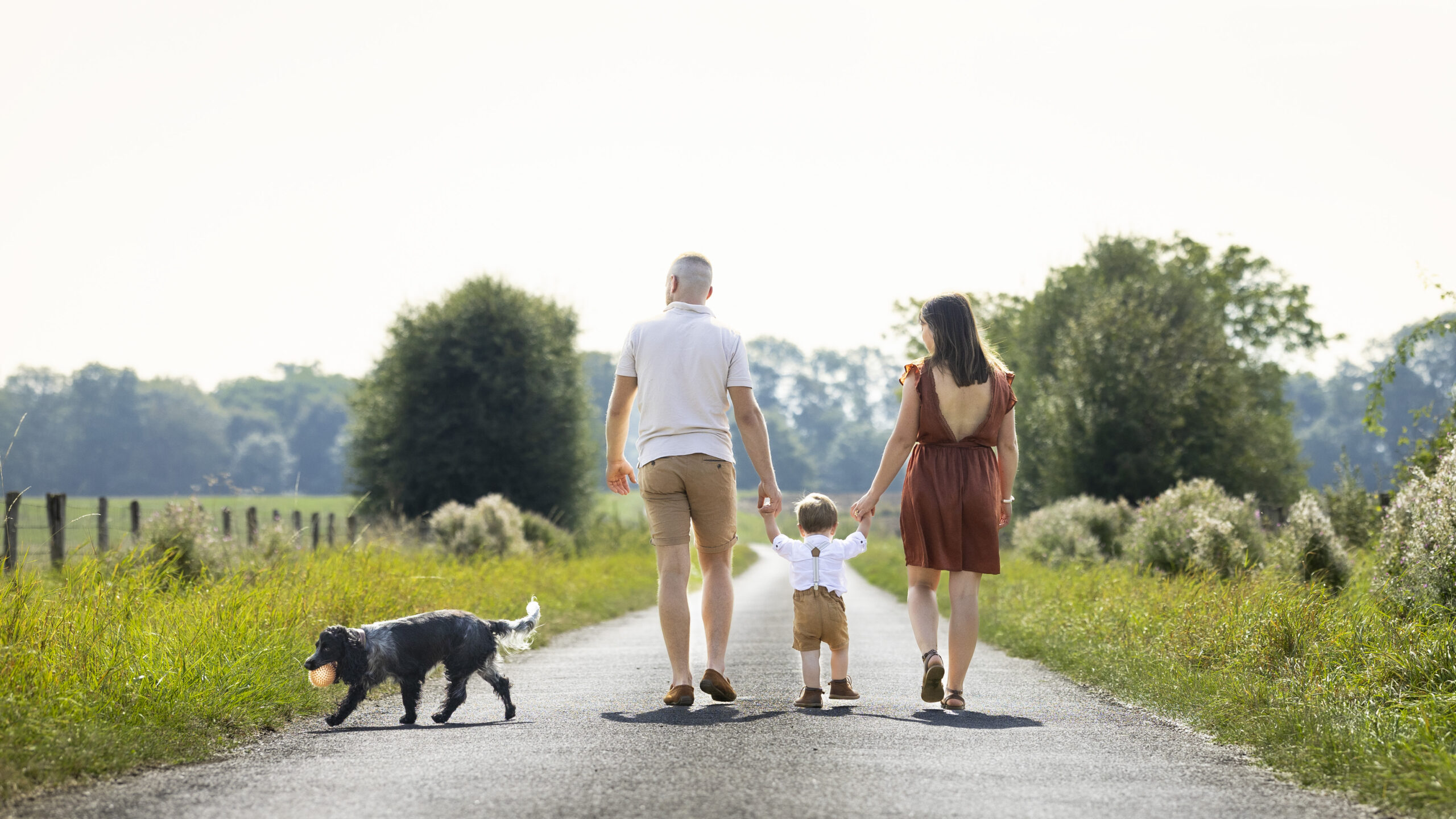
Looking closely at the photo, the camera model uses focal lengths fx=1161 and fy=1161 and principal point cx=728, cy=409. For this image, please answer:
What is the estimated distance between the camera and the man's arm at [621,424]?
648 centimetres

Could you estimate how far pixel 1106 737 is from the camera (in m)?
5.36

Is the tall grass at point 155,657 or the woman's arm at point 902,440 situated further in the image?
the woman's arm at point 902,440

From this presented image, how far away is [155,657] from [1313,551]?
10346 millimetres

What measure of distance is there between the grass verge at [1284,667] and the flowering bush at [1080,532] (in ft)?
22.0

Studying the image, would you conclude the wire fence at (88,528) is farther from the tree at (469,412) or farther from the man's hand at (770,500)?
the tree at (469,412)

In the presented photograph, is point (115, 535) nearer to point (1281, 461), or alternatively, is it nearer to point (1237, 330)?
point (1281, 461)

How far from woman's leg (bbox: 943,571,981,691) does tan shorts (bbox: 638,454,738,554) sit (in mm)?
1262

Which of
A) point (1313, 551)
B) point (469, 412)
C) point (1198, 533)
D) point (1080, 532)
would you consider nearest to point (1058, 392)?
point (1080, 532)

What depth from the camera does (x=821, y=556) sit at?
6.18 metres

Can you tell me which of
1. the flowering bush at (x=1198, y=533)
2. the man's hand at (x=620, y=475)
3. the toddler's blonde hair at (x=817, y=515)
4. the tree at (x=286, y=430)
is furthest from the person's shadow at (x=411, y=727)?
the tree at (x=286, y=430)

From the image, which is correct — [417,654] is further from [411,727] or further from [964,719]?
[964,719]

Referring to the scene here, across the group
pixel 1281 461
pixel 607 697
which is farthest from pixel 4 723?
pixel 1281 461

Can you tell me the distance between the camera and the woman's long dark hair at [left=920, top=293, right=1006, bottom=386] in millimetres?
6418

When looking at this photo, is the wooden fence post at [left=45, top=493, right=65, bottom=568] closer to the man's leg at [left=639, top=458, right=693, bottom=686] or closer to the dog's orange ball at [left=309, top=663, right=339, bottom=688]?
the dog's orange ball at [left=309, top=663, right=339, bottom=688]
